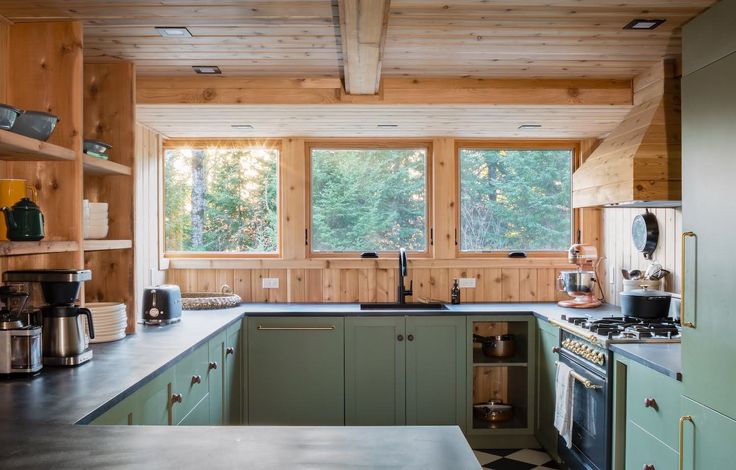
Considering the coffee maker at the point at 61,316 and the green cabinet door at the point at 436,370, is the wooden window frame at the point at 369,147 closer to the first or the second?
the green cabinet door at the point at 436,370

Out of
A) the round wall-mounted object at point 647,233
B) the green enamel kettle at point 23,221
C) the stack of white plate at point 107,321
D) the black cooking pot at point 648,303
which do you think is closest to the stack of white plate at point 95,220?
the stack of white plate at point 107,321

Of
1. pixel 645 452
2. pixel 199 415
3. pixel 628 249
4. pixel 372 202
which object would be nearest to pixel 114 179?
pixel 199 415

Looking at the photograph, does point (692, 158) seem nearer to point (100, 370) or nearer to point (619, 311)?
point (619, 311)

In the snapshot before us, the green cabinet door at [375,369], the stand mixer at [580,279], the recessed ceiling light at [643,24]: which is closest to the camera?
the recessed ceiling light at [643,24]

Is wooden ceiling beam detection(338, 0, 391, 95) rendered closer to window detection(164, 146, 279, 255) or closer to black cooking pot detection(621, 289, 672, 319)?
window detection(164, 146, 279, 255)

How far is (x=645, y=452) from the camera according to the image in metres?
2.45

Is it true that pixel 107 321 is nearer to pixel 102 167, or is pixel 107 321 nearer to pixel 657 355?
pixel 102 167

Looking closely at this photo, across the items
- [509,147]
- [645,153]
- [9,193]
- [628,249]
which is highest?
[509,147]

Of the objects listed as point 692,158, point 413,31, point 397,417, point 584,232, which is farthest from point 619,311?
point 413,31

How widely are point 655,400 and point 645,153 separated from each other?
1194 millimetres

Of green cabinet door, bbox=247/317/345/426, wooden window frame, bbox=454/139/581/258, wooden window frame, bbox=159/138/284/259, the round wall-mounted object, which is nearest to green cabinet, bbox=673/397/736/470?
the round wall-mounted object

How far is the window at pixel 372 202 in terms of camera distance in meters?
4.52

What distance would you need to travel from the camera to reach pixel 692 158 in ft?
6.82

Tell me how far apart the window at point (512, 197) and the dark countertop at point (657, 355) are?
190cm
